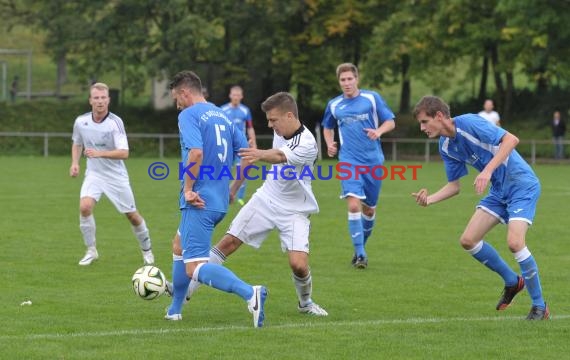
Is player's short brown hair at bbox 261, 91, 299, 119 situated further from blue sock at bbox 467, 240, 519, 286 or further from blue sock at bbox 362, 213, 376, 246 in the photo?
blue sock at bbox 362, 213, 376, 246

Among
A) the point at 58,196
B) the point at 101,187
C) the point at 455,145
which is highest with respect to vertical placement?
the point at 455,145

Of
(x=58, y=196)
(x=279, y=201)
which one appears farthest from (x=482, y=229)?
(x=58, y=196)

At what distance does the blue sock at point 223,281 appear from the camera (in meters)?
7.97

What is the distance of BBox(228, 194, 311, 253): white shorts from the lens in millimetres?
8898

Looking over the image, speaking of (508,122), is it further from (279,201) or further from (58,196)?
(279,201)

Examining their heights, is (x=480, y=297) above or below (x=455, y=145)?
below

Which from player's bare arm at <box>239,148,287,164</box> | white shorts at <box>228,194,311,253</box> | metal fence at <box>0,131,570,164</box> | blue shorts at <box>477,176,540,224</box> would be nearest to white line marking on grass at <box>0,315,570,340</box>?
white shorts at <box>228,194,311,253</box>

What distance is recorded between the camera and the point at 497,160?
27.1 ft

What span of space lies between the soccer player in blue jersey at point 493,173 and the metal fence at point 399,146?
28.8m

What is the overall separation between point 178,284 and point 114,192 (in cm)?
396

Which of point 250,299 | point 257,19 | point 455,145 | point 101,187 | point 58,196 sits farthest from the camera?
point 257,19

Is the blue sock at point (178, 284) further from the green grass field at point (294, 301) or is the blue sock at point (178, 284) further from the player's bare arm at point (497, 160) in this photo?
the player's bare arm at point (497, 160)

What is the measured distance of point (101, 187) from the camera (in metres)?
12.4

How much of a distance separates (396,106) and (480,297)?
42868 mm
